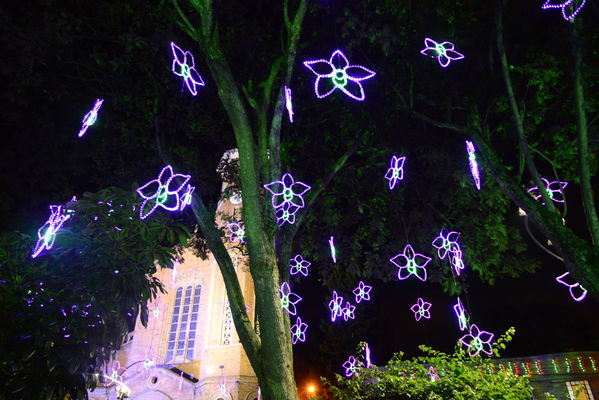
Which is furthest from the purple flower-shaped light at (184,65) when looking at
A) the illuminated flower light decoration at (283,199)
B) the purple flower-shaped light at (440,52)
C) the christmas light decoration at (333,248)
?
the christmas light decoration at (333,248)

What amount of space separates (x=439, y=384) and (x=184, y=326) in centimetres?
2455

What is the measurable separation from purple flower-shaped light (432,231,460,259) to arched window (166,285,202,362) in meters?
20.2

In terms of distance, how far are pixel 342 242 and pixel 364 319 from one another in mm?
20863

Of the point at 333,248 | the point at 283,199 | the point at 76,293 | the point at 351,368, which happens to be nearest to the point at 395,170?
the point at 333,248

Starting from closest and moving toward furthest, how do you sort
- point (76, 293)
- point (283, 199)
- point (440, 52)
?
point (76, 293) → point (283, 199) → point (440, 52)

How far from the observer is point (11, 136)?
8.95 meters

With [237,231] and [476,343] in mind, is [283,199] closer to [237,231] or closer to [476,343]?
[476,343]

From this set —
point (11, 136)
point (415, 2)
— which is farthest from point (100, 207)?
point (415, 2)

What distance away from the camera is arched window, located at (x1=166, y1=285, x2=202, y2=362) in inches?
1040

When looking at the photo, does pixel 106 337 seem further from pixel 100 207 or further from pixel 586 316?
pixel 586 316

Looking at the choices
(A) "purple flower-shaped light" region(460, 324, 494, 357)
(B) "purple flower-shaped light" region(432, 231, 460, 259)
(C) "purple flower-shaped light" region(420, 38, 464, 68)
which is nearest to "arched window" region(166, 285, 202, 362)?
(A) "purple flower-shaped light" region(460, 324, 494, 357)

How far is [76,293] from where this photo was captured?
15.0 feet

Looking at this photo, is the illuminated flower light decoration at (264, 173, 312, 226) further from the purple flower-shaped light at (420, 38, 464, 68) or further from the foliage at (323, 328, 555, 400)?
the purple flower-shaped light at (420, 38, 464, 68)

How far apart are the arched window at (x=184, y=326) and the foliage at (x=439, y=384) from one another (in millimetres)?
22799
